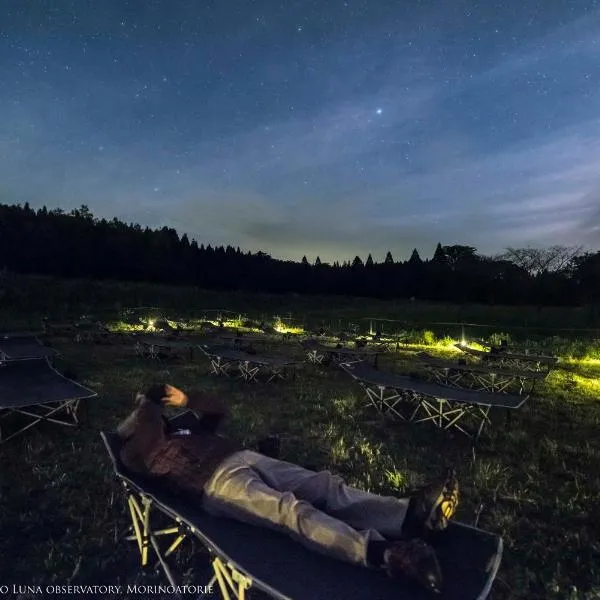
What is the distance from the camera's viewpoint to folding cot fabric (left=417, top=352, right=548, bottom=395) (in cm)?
751

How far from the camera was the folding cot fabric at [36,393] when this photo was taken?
15.2ft

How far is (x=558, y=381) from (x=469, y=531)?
26.6ft

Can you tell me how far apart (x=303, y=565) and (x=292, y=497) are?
0.35m

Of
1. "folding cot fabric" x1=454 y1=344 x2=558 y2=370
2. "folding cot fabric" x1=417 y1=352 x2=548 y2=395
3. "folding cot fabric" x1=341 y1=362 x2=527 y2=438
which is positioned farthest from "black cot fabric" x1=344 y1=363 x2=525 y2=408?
"folding cot fabric" x1=454 y1=344 x2=558 y2=370

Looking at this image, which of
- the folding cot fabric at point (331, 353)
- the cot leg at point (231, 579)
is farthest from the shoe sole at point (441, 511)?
the folding cot fabric at point (331, 353)

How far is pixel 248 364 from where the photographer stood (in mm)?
8586

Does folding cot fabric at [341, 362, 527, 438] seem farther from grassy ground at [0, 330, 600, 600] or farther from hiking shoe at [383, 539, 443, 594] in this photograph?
hiking shoe at [383, 539, 443, 594]

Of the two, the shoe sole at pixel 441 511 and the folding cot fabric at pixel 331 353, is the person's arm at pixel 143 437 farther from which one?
the folding cot fabric at pixel 331 353

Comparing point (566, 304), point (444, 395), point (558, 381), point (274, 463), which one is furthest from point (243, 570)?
point (566, 304)

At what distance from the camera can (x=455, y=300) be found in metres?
39.9

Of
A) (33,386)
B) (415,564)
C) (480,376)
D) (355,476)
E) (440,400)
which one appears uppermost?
(415,564)

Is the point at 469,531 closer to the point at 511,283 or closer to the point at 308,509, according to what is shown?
the point at 308,509

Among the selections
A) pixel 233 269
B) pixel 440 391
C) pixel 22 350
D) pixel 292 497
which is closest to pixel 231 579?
pixel 292 497

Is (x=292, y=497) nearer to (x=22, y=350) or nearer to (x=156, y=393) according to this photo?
(x=156, y=393)
